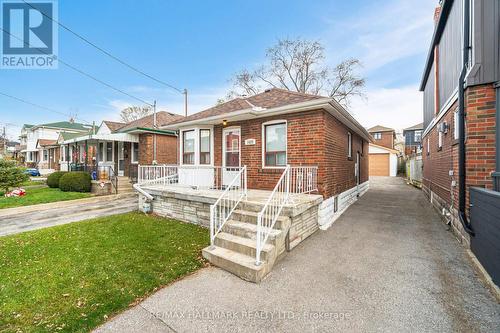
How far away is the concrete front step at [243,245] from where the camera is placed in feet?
12.6

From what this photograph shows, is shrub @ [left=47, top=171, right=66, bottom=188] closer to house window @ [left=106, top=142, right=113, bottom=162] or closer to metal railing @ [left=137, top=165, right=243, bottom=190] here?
house window @ [left=106, top=142, right=113, bottom=162]

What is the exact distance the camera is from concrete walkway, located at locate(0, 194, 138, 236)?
6.94 m

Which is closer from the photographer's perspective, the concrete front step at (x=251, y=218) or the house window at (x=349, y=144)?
the concrete front step at (x=251, y=218)

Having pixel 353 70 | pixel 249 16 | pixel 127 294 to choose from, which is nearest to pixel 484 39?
pixel 127 294

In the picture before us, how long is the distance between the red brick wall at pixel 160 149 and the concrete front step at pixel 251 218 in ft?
31.5

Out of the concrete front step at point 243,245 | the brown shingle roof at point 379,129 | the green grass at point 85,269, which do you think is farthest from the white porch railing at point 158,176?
the brown shingle roof at point 379,129

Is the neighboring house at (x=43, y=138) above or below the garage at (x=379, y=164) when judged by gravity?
above

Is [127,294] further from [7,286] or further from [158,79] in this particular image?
[158,79]

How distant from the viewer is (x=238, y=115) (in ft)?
23.5

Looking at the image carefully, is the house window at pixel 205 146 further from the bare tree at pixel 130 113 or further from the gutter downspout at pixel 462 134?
the bare tree at pixel 130 113

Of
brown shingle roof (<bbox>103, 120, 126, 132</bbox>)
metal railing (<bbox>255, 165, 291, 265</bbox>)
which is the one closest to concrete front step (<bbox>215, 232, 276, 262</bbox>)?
metal railing (<bbox>255, 165, 291, 265</bbox>)

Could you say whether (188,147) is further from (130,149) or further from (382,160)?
(382,160)

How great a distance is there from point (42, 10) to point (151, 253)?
33.6 ft

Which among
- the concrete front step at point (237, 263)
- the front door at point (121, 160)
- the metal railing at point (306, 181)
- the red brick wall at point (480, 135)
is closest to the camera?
the concrete front step at point (237, 263)
